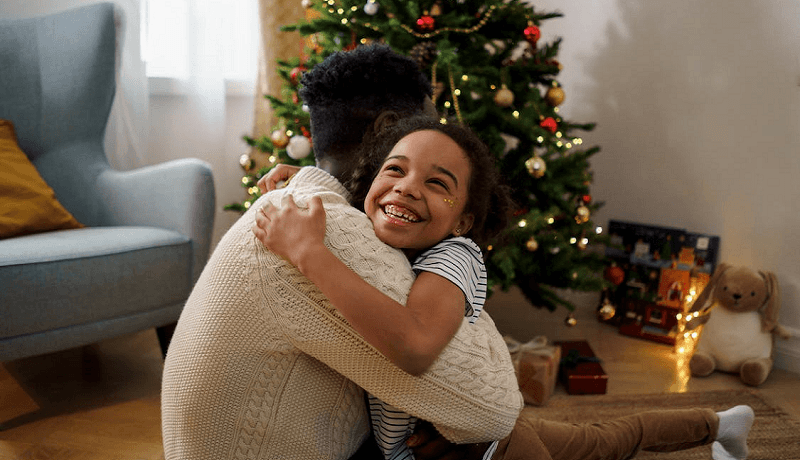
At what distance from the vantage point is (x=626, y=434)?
1266mm

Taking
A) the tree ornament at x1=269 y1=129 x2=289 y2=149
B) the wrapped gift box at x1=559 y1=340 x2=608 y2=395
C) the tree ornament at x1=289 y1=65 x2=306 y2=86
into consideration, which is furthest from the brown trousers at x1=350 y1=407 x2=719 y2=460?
the tree ornament at x1=289 y1=65 x2=306 y2=86

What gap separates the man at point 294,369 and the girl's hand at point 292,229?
0.08 ft

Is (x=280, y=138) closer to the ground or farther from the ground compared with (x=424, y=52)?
closer to the ground

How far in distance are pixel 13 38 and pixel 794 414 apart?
2736 millimetres

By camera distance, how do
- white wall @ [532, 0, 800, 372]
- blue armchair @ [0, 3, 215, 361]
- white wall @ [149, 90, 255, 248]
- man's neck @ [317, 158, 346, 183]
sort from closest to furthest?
man's neck @ [317, 158, 346, 183] < blue armchair @ [0, 3, 215, 361] < white wall @ [532, 0, 800, 372] < white wall @ [149, 90, 255, 248]

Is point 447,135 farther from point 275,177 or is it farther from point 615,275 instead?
point 615,275

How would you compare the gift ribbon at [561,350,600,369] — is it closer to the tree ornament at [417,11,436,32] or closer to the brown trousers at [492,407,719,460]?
the brown trousers at [492,407,719,460]

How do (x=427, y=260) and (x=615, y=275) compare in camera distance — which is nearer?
(x=427, y=260)

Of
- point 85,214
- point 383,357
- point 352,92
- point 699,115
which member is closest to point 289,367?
point 383,357

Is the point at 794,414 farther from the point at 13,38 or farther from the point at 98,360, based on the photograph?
the point at 13,38

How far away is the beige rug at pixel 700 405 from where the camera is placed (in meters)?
1.49

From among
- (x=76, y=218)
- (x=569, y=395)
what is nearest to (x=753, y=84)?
(x=569, y=395)

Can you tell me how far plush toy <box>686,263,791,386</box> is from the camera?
2010 mm

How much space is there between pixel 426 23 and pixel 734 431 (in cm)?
133
